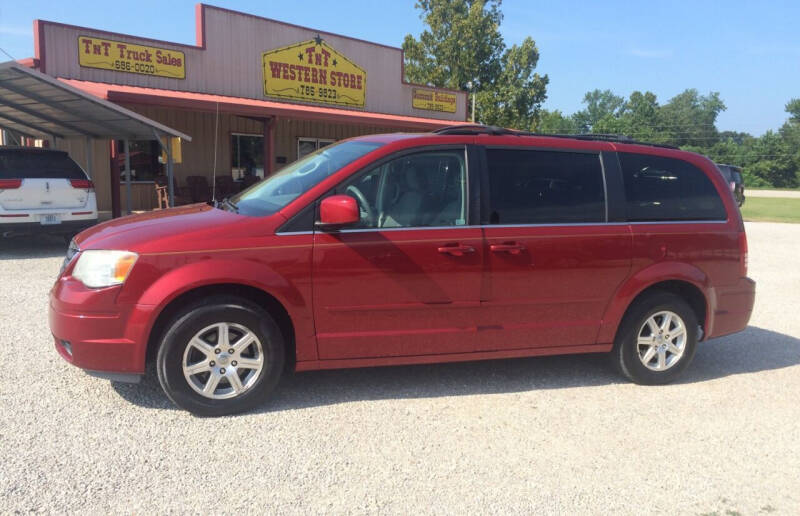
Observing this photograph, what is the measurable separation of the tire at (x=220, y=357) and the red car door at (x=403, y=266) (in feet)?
1.19

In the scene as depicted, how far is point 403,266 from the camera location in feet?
12.8

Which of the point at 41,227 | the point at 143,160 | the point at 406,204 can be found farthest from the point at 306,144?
the point at 406,204

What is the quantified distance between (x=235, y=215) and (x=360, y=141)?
108cm

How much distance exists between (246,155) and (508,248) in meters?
16.6

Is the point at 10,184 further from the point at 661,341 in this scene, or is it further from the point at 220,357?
the point at 661,341

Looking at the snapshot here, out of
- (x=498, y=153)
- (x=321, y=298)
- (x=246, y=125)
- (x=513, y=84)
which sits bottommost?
(x=321, y=298)

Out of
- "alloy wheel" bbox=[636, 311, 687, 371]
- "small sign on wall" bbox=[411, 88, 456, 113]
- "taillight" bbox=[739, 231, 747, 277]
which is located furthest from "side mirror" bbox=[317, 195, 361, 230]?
"small sign on wall" bbox=[411, 88, 456, 113]

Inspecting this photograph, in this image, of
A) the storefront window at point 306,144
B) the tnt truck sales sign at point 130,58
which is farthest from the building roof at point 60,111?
the storefront window at point 306,144

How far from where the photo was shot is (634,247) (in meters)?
4.44

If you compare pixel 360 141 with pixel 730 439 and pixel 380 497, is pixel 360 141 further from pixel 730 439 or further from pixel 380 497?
pixel 730 439

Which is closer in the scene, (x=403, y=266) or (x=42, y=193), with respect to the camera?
(x=403, y=266)

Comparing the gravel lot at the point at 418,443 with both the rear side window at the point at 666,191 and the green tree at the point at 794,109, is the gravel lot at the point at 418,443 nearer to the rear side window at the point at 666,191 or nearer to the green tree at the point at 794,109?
the rear side window at the point at 666,191

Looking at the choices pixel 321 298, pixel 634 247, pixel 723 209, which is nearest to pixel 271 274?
pixel 321 298

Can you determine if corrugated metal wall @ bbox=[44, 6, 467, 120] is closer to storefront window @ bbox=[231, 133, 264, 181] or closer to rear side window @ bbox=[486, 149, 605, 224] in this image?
storefront window @ bbox=[231, 133, 264, 181]
